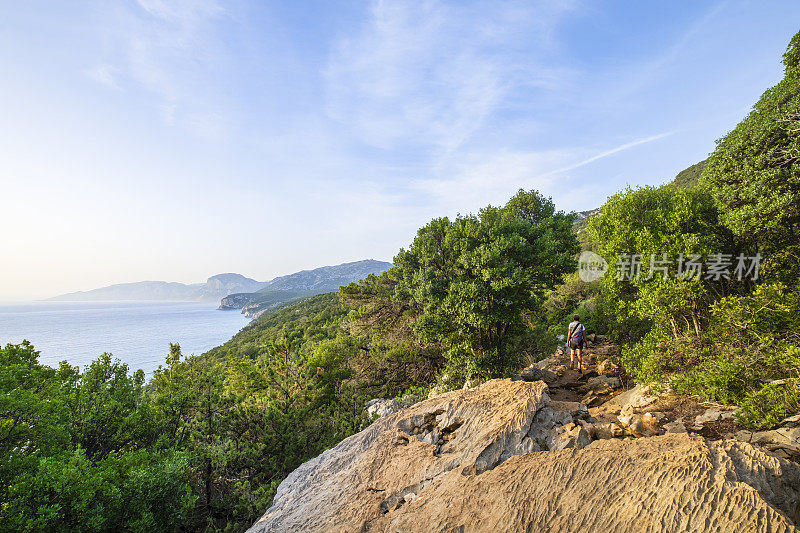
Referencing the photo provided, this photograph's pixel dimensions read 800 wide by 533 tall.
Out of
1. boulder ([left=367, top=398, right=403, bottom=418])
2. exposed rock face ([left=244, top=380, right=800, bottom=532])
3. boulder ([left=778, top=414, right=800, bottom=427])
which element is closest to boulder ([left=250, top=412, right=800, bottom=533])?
exposed rock face ([left=244, top=380, right=800, bottom=532])

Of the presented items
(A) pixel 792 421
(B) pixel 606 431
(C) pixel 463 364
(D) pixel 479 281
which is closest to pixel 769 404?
(A) pixel 792 421

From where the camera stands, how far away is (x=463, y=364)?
13.6m

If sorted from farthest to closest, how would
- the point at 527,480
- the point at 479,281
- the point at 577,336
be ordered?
1. the point at 479,281
2. the point at 577,336
3. the point at 527,480

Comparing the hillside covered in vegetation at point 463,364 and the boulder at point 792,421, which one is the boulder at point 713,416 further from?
the boulder at point 792,421

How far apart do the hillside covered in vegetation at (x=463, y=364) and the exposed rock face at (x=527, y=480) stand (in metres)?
2.79

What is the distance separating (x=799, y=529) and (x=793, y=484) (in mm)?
1248

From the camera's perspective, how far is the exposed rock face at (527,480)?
3.49 metres

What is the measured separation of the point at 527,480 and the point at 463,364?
949cm

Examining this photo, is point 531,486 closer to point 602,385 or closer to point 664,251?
point 602,385

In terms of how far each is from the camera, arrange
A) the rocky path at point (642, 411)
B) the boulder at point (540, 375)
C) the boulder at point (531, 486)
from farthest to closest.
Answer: the boulder at point (540, 375), the rocky path at point (642, 411), the boulder at point (531, 486)

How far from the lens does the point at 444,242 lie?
49.9 feet

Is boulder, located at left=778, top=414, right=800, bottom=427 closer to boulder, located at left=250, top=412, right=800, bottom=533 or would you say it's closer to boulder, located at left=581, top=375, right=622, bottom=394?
boulder, located at left=250, top=412, right=800, bottom=533

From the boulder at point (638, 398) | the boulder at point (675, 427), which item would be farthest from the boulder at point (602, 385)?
the boulder at point (675, 427)

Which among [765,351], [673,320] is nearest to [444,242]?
[673,320]
